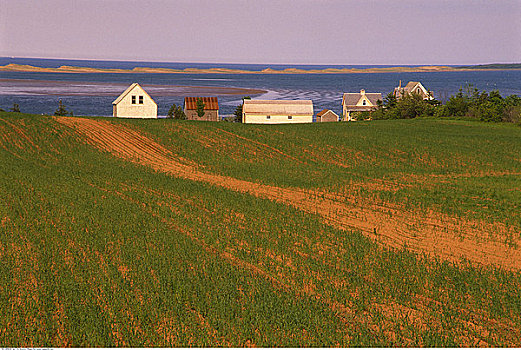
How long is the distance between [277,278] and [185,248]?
13.3 ft

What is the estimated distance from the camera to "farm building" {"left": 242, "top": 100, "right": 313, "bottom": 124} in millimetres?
92875

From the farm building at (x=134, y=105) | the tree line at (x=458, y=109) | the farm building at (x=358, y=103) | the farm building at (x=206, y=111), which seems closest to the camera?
the tree line at (x=458, y=109)

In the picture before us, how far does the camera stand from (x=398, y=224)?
23.7m

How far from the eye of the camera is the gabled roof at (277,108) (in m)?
Answer: 93.4

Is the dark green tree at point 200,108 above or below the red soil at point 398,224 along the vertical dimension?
below

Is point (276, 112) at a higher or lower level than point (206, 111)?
higher

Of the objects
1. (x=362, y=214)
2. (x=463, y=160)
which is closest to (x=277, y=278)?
(x=362, y=214)

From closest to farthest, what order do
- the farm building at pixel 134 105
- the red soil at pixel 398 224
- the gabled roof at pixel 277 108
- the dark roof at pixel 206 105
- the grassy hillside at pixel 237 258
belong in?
the grassy hillside at pixel 237 258
the red soil at pixel 398 224
the farm building at pixel 134 105
the gabled roof at pixel 277 108
the dark roof at pixel 206 105

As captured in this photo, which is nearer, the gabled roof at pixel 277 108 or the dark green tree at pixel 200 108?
the gabled roof at pixel 277 108

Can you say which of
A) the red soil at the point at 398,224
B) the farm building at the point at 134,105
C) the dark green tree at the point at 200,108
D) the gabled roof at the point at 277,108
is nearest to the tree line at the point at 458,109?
the gabled roof at the point at 277,108

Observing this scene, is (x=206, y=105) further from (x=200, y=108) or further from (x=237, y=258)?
(x=237, y=258)

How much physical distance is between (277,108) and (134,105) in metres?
25.6

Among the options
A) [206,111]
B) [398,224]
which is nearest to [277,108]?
[206,111]

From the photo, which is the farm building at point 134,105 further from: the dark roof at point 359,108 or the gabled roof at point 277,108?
the dark roof at point 359,108
